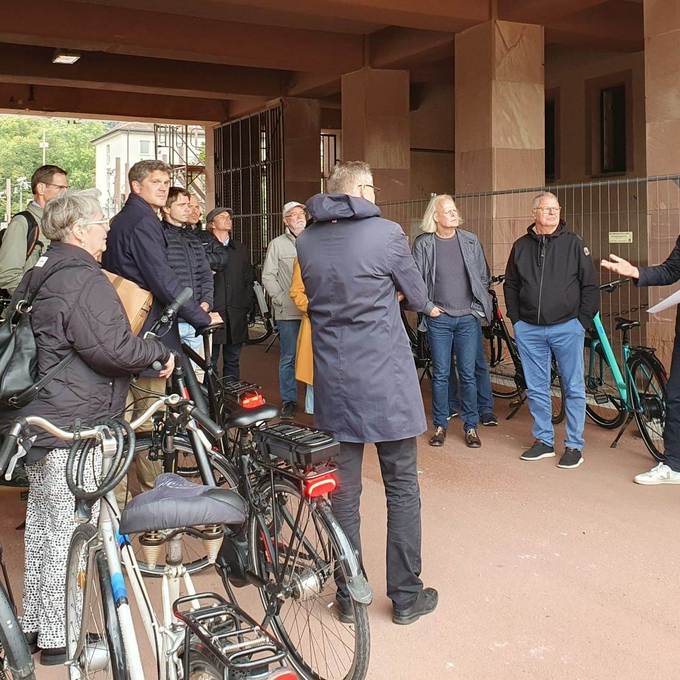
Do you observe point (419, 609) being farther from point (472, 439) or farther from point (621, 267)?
point (472, 439)

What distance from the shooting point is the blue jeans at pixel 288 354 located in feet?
25.2

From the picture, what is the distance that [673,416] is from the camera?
539 centimetres

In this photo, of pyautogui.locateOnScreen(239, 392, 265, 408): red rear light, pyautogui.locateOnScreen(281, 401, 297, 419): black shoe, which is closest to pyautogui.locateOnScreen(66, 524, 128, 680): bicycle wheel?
pyautogui.locateOnScreen(239, 392, 265, 408): red rear light

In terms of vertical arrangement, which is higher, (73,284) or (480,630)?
(73,284)

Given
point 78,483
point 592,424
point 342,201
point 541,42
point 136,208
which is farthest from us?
point 541,42

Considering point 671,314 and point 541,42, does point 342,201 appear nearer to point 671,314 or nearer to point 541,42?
point 671,314

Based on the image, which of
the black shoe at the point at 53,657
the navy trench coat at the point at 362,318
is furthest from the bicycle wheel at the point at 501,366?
the black shoe at the point at 53,657

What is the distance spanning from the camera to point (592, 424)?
280 inches

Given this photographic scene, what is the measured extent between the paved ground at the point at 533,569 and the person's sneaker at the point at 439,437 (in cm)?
20

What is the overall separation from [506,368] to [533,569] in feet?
15.4

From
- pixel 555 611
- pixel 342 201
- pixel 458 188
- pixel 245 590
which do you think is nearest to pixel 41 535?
pixel 245 590

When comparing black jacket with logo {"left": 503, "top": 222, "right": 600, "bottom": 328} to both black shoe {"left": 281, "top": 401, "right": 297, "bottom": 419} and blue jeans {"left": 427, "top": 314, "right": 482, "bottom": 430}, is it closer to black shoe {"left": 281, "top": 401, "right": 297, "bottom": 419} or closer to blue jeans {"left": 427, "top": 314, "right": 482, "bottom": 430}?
blue jeans {"left": 427, "top": 314, "right": 482, "bottom": 430}

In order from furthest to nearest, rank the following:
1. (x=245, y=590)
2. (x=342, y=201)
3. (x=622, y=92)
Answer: (x=622, y=92), (x=245, y=590), (x=342, y=201)

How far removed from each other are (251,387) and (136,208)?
139cm
